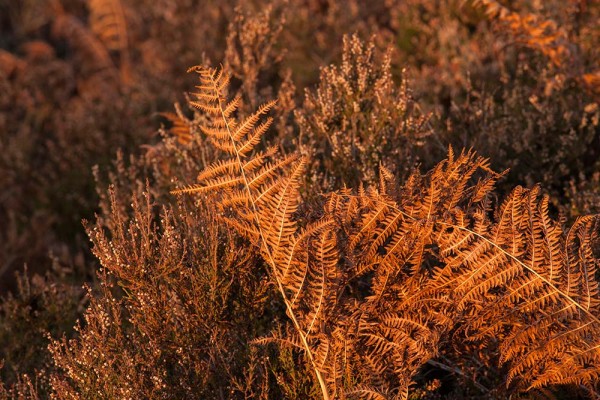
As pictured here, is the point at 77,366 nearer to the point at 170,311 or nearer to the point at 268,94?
the point at 170,311

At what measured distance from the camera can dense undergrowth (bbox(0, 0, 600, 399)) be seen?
7.79 ft

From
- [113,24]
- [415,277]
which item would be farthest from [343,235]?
[113,24]

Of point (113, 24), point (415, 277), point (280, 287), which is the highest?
point (113, 24)

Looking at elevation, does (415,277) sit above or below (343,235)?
below

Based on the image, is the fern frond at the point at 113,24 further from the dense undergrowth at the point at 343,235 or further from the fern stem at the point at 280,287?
the fern stem at the point at 280,287

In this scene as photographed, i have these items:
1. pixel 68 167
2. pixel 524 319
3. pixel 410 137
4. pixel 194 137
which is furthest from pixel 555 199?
pixel 68 167

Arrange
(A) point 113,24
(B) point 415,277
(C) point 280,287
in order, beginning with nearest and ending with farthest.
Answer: (C) point 280,287 → (B) point 415,277 → (A) point 113,24

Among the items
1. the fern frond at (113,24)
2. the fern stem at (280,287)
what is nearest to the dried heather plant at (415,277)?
the fern stem at (280,287)

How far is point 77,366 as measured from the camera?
258 cm

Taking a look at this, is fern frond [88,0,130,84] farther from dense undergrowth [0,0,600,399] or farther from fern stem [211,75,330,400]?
fern stem [211,75,330,400]

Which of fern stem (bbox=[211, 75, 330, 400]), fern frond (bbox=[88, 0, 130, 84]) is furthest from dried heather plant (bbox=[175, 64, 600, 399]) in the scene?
fern frond (bbox=[88, 0, 130, 84])

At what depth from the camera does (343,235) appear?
8.42 ft

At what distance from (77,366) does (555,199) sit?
2275 millimetres

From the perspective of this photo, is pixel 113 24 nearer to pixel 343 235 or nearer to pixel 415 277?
pixel 343 235
